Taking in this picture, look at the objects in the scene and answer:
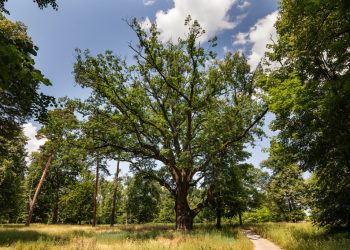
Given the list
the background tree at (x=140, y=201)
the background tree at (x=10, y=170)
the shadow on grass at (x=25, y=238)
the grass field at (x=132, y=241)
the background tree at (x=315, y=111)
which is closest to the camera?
the background tree at (x=315, y=111)

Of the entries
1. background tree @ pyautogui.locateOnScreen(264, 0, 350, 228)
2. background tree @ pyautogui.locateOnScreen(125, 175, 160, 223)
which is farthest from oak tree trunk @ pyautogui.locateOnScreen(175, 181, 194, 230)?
background tree @ pyautogui.locateOnScreen(125, 175, 160, 223)

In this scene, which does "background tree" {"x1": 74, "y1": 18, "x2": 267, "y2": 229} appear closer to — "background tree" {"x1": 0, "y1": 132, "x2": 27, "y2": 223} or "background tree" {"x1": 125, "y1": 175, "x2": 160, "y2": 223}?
"background tree" {"x1": 0, "y1": 132, "x2": 27, "y2": 223}

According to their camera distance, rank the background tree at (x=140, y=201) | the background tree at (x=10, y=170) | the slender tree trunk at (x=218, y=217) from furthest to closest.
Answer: the background tree at (x=140, y=201) < the background tree at (x=10, y=170) < the slender tree trunk at (x=218, y=217)

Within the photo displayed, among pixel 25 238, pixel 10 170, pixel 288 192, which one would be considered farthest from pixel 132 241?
pixel 288 192

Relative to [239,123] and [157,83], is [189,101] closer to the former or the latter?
[157,83]

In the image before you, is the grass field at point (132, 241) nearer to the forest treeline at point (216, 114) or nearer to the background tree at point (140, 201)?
the forest treeline at point (216, 114)

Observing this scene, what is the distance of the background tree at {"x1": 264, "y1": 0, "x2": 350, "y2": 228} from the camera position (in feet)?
37.1

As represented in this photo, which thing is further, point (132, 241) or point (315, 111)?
point (132, 241)

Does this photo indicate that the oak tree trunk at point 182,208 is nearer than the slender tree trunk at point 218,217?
Yes

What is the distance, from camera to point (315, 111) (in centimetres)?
1347

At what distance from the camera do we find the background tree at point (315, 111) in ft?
37.1

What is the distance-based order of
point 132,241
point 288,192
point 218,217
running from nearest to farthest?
1. point 132,241
2. point 218,217
3. point 288,192

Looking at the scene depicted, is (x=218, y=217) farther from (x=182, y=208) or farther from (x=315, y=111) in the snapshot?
(x=315, y=111)

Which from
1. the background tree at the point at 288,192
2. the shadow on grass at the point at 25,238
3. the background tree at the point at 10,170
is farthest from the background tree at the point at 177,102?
the background tree at the point at 288,192
